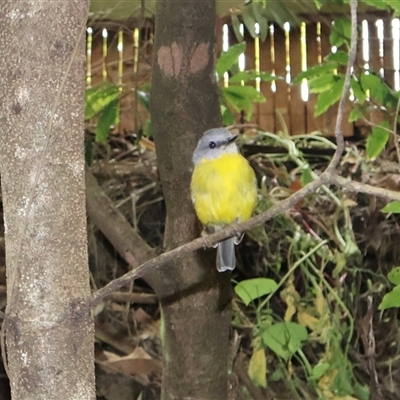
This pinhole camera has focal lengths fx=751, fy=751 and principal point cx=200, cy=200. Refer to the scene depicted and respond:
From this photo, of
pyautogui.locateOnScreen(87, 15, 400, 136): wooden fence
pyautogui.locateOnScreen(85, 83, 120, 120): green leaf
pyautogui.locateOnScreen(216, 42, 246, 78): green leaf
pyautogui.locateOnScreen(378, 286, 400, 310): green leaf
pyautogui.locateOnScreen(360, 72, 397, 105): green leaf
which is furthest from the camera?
pyautogui.locateOnScreen(87, 15, 400, 136): wooden fence

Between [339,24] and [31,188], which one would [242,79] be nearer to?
[339,24]

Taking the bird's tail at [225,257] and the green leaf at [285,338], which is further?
the green leaf at [285,338]

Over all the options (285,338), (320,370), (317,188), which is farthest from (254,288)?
(317,188)

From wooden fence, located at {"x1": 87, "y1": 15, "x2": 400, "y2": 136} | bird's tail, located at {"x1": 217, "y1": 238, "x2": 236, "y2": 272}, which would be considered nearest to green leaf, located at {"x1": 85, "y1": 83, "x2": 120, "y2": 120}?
bird's tail, located at {"x1": 217, "y1": 238, "x2": 236, "y2": 272}

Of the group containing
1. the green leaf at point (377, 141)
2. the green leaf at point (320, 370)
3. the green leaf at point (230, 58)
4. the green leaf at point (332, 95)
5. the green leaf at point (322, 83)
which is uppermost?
the green leaf at point (230, 58)

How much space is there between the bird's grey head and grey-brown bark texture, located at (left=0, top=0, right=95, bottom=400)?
2.55 ft

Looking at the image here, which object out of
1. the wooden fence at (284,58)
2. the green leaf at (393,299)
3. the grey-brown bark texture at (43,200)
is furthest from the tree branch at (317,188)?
the wooden fence at (284,58)

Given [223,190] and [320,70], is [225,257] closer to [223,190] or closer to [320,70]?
[223,190]

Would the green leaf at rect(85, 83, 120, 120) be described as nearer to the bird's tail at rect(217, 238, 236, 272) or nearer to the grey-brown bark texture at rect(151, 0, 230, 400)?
the grey-brown bark texture at rect(151, 0, 230, 400)

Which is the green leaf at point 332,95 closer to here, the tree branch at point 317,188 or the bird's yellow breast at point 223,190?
the bird's yellow breast at point 223,190

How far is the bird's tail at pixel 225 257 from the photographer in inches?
67.1

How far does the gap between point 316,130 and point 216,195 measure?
150 cm

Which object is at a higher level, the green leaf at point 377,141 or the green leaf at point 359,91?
the green leaf at point 359,91

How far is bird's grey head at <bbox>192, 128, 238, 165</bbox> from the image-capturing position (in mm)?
1710
